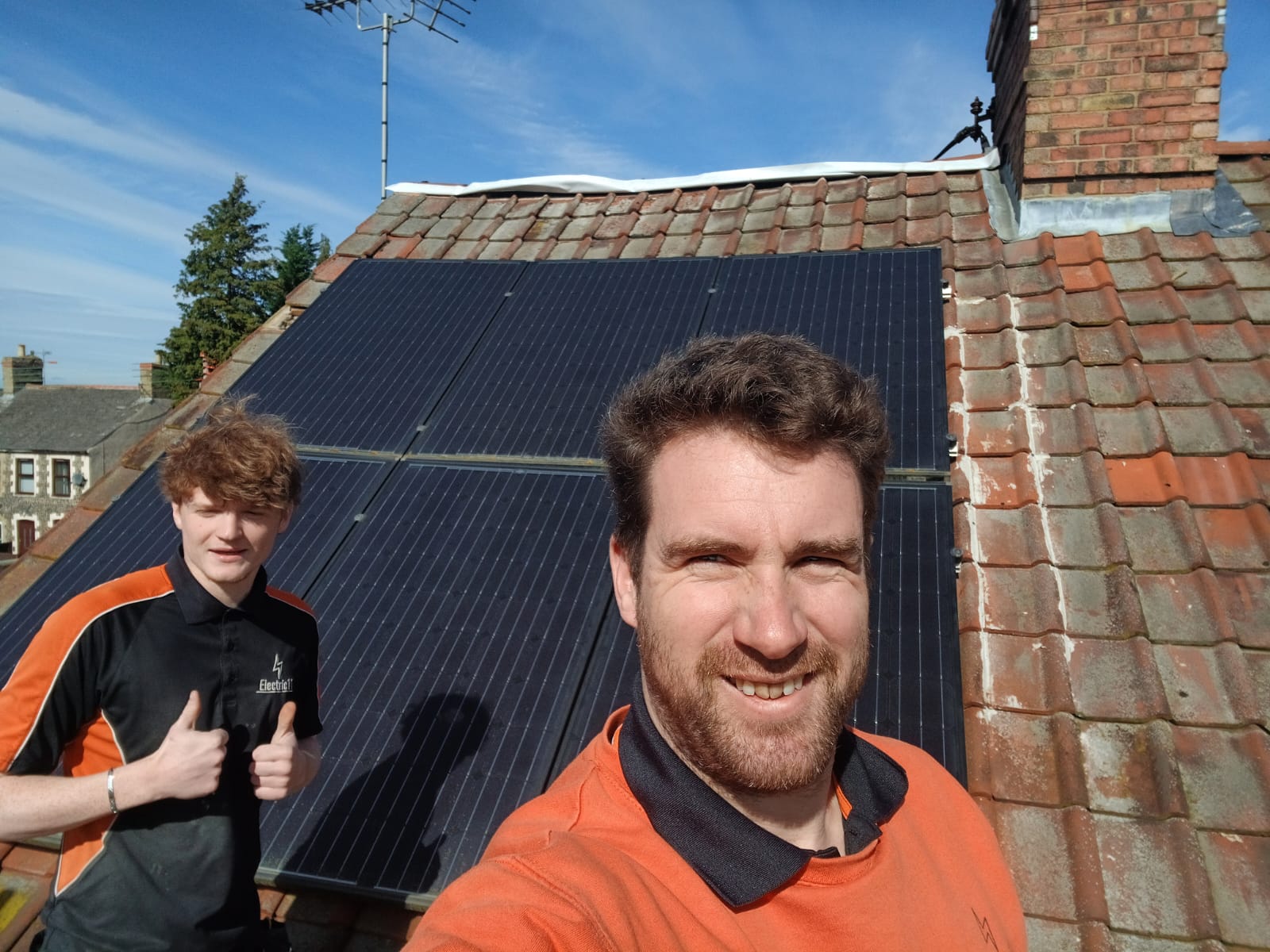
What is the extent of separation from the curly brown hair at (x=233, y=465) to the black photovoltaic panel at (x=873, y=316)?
199 centimetres

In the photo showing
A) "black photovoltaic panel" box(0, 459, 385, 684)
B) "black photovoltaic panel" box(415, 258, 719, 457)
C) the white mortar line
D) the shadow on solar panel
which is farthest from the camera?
"black photovoltaic panel" box(415, 258, 719, 457)

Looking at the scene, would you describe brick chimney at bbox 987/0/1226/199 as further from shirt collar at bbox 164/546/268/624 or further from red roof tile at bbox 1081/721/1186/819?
shirt collar at bbox 164/546/268/624

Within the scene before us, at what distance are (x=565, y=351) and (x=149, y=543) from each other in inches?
80.9

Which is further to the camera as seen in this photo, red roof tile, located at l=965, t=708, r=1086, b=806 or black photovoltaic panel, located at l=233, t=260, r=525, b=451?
black photovoltaic panel, located at l=233, t=260, r=525, b=451

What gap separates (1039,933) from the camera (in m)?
2.08

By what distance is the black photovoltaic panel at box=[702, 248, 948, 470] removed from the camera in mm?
3352

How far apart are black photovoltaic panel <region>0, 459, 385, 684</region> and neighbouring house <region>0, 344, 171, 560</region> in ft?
119

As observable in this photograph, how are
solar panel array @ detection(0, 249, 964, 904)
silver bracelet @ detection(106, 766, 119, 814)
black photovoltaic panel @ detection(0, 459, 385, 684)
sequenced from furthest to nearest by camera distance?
black photovoltaic panel @ detection(0, 459, 385, 684) < solar panel array @ detection(0, 249, 964, 904) < silver bracelet @ detection(106, 766, 119, 814)

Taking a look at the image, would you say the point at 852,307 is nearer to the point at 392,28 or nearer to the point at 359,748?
the point at 359,748

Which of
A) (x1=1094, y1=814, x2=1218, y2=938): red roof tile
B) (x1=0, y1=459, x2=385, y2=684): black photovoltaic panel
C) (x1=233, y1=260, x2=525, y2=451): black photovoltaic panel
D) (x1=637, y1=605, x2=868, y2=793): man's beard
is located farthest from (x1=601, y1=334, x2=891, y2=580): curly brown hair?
(x1=233, y1=260, x2=525, y2=451): black photovoltaic panel

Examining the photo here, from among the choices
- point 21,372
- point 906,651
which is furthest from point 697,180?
point 21,372

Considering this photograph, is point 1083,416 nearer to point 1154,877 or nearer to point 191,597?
point 1154,877

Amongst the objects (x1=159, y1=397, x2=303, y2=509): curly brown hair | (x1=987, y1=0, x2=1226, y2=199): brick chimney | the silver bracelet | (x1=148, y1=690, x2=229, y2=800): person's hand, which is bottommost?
the silver bracelet

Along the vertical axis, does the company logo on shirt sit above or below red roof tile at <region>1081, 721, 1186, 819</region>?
below
